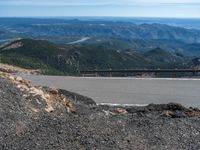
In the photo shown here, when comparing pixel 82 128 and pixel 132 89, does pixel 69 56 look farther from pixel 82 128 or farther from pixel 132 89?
pixel 82 128

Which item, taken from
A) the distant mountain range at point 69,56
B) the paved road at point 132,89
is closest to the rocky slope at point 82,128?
the paved road at point 132,89

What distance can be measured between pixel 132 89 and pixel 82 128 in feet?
21.3

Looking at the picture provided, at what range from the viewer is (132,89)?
44.4 feet

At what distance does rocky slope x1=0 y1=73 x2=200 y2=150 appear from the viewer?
6.68 metres

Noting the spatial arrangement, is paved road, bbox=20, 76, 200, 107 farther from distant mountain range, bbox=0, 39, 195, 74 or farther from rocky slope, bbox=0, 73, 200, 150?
distant mountain range, bbox=0, 39, 195, 74

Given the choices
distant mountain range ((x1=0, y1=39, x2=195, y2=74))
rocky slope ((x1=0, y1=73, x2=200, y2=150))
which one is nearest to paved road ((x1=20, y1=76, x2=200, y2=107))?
rocky slope ((x1=0, y1=73, x2=200, y2=150))

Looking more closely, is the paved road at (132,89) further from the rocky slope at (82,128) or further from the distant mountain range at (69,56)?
the distant mountain range at (69,56)

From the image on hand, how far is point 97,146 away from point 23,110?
1.95 m

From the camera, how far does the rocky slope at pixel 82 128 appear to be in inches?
263

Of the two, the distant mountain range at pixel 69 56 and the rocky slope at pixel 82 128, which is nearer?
the rocky slope at pixel 82 128

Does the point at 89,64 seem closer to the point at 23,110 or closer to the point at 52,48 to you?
the point at 52,48

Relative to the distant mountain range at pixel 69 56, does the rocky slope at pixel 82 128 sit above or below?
above

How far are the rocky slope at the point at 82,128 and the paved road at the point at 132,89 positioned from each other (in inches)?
122

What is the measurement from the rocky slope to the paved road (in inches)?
122
